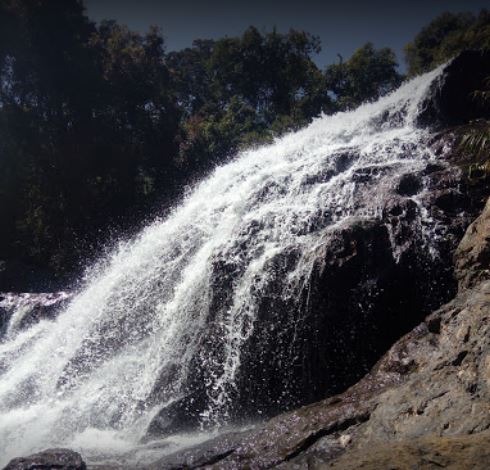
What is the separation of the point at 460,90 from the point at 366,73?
64.3ft

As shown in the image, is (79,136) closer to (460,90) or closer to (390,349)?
(460,90)

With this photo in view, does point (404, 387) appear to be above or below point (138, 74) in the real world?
below

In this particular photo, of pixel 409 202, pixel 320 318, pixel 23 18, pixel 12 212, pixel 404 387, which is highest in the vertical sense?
pixel 23 18

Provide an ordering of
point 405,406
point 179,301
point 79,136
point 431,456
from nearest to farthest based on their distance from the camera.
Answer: point 431,456 < point 405,406 < point 179,301 < point 79,136

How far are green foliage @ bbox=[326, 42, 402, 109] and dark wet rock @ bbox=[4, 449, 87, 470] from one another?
90.2ft

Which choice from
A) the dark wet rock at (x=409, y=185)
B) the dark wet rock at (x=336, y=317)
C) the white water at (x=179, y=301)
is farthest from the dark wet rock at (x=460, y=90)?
the dark wet rock at (x=336, y=317)

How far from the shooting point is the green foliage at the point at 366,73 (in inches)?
1132

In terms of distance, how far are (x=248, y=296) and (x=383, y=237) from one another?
Answer: 2.27 m

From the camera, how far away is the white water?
665 centimetres

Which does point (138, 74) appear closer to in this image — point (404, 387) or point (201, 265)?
point (201, 265)

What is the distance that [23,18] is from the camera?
18766 millimetres

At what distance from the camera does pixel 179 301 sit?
7910 mm

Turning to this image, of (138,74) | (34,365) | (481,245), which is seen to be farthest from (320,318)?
(138,74)

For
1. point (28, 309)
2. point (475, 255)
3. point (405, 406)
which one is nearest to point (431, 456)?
point (405, 406)
